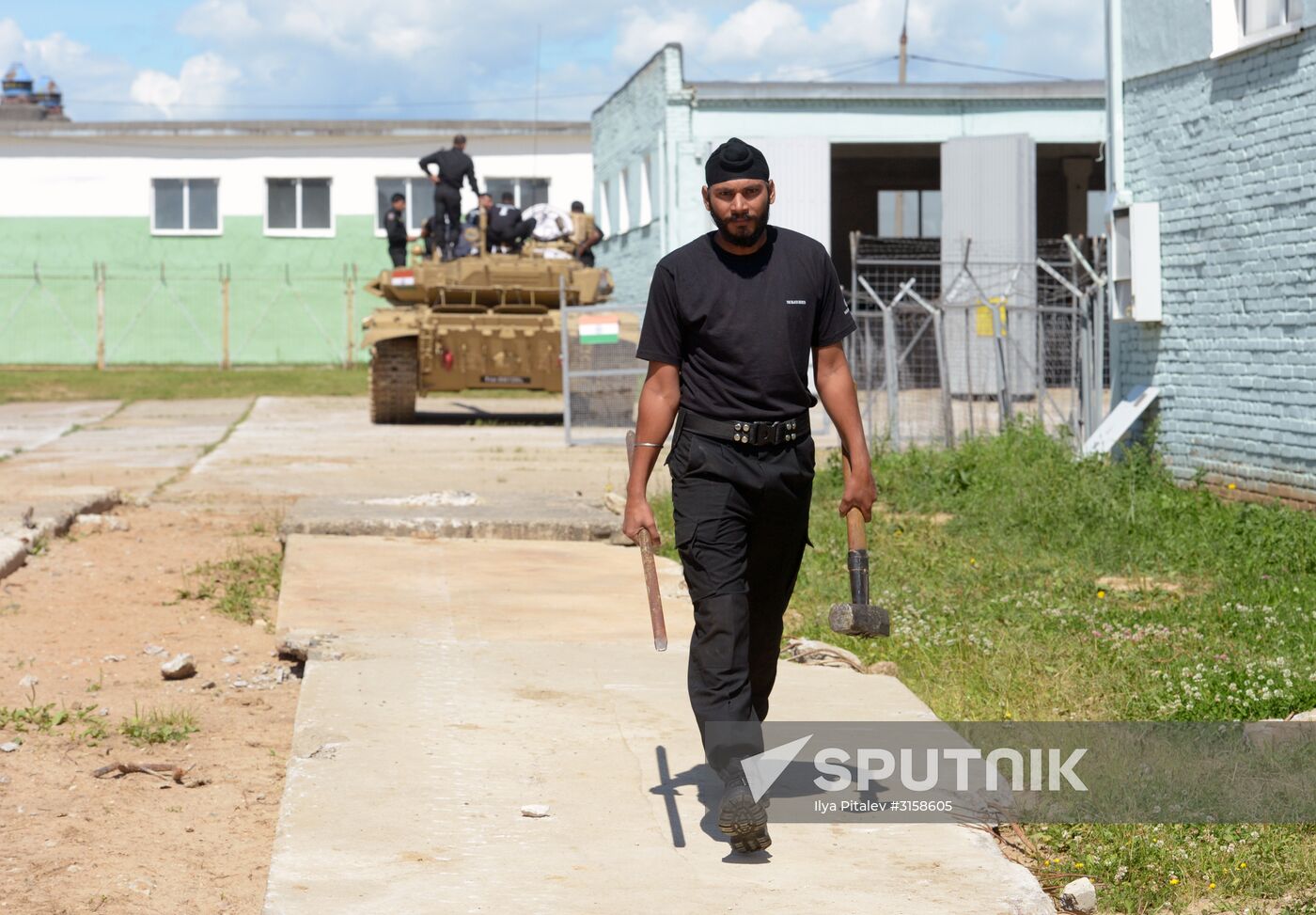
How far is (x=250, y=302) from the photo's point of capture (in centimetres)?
3584

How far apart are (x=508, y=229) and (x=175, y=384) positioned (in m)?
9.36

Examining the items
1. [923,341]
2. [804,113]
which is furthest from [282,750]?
[804,113]

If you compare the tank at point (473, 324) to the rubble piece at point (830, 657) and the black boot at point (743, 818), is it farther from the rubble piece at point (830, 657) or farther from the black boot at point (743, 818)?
the black boot at point (743, 818)

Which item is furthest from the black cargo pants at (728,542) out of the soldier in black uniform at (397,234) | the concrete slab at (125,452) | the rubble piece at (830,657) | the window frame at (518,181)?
the window frame at (518,181)

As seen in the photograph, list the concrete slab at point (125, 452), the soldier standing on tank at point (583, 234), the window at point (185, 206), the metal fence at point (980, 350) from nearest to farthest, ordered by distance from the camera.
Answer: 1. the concrete slab at point (125, 452)
2. the metal fence at point (980, 350)
3. the soldier standing on tank at point (583, 234)
4. the window at point (185, 206)

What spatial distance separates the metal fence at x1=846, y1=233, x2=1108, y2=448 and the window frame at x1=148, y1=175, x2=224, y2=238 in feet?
47.8

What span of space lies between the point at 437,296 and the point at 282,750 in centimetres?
1496

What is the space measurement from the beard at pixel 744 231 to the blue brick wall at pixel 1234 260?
6.69m

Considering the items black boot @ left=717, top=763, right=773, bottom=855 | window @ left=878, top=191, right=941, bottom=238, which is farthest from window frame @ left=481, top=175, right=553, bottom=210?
black boot @ left=717, top=763, right=773, bottom=855

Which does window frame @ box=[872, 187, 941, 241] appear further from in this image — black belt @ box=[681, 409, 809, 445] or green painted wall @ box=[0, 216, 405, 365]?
black belt @ box=[681, 409, 809, 445]

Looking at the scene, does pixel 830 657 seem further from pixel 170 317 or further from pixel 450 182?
pixel 170 317

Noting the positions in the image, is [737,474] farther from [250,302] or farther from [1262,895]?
[250,302]

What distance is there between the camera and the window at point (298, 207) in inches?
1432

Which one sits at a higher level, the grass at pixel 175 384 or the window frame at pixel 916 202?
the window frame at pixel 916 202
